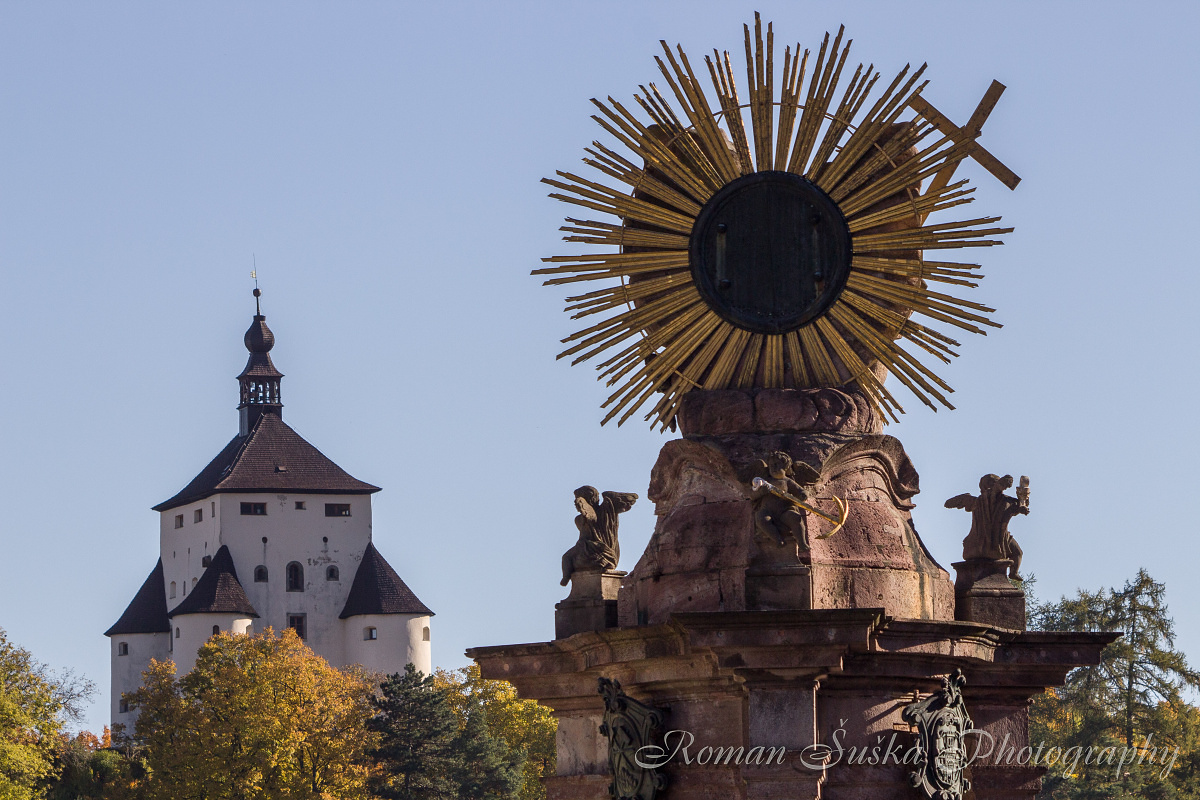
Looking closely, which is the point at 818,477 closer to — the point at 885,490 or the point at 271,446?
the point at 885,490

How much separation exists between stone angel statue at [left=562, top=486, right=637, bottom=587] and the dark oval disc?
52.7 inches

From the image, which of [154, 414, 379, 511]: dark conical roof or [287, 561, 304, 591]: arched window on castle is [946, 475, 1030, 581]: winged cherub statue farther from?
[154, 414, 379, 511]: dark conical roof

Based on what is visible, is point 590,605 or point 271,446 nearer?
point 590,605

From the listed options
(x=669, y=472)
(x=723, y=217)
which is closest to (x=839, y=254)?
(x=723, y=217)

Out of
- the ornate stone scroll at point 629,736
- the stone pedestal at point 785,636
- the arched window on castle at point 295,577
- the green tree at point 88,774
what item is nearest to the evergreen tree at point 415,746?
the green tree at point 88,774

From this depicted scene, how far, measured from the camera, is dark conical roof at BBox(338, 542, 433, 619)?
106875 mm

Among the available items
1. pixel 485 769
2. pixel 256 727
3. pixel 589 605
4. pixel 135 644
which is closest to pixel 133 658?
pixel 135 644

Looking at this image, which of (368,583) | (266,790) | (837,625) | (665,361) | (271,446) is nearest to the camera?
(837,625)

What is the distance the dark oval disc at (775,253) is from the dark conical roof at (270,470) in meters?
99.4

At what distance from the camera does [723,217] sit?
14.7 meters

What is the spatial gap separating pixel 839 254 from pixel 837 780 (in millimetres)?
3179

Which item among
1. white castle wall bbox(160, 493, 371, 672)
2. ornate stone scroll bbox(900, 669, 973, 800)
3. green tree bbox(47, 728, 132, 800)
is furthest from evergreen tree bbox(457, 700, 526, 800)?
ornate stone scroll bbox(900, 669, 973, 800)

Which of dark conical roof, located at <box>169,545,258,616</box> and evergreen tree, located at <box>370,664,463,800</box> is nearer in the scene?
evergreen tree, located at <box>370,664,463,800</box>

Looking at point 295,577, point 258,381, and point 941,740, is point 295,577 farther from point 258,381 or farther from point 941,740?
point 941,740
